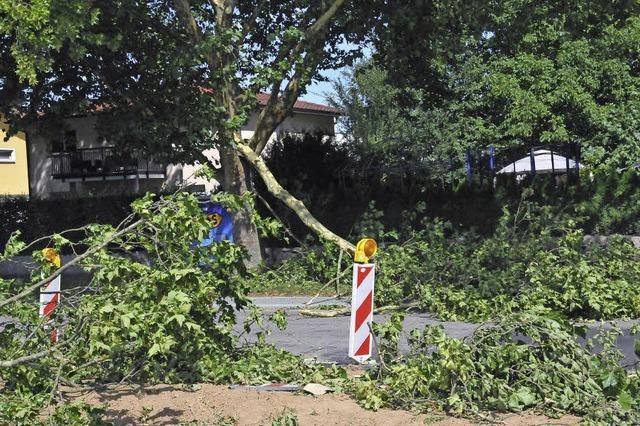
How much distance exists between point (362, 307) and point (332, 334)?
3735mm

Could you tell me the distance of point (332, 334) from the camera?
35.6ft

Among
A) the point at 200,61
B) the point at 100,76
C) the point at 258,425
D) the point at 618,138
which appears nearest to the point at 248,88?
the point at 200,61

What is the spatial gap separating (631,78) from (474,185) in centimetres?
→ 1065

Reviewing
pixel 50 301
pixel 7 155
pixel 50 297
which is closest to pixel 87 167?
pixel 7 155

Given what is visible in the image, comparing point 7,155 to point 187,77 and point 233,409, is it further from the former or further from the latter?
point 233,409

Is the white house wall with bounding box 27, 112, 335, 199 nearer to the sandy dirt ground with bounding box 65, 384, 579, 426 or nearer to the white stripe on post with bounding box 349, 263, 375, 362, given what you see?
the white stripe on post with bounding box 349, 263, 375, 362

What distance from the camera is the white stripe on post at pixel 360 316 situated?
7133 millimetres

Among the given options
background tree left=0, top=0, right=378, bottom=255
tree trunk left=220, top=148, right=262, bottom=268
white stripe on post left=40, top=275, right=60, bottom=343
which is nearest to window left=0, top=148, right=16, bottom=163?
background tree left=0, top=0, right=378, bottom=255

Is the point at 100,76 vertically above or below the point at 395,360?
above

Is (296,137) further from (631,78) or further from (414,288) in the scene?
(631,78)

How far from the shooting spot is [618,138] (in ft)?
86.9

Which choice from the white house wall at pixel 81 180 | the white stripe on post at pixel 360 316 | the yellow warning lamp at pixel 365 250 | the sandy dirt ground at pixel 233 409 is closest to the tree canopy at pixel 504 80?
the white house wall at pixel 81 180

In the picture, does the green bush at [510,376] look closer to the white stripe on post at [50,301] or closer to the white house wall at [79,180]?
the white stripe on post at [50,301]

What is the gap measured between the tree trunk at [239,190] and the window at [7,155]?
24.3 meters
